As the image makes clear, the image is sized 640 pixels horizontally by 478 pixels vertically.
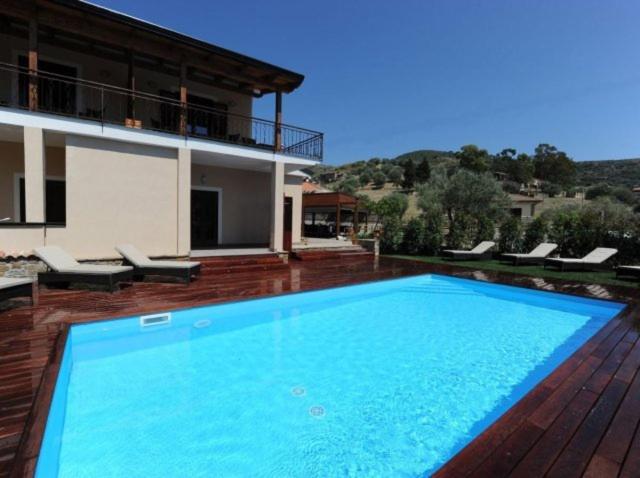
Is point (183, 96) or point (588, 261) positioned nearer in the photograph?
point (183, 96)

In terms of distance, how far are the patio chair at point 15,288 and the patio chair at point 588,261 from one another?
47.1 ft

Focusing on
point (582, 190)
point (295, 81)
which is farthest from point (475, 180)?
point (582, 190)

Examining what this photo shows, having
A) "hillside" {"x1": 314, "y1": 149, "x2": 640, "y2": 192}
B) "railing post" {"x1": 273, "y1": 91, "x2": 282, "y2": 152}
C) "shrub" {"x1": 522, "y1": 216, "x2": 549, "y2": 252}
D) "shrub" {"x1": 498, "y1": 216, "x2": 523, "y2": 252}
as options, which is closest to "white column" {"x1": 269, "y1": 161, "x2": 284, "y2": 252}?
"railing post" {"x1": 273, "y1": 91, "x2": 282, "y2": 152}

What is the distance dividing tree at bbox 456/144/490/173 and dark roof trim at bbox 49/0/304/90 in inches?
2359

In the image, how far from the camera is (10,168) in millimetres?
10367

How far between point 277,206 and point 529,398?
10.2m

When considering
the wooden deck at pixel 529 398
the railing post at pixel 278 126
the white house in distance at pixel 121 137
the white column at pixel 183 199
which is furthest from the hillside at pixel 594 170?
the wooden deck at pixel 529 398

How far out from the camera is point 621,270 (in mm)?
10844

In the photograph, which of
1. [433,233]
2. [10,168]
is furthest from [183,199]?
[433,233]

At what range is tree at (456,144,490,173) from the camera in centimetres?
6431

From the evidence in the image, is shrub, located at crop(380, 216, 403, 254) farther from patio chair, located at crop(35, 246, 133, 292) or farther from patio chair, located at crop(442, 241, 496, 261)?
patio chair, located at crop(35, 246, 133, 292)

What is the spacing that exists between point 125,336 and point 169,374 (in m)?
1.57

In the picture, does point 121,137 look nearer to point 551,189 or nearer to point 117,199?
point 117,199

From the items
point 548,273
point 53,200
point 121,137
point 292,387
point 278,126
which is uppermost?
point 278,126
